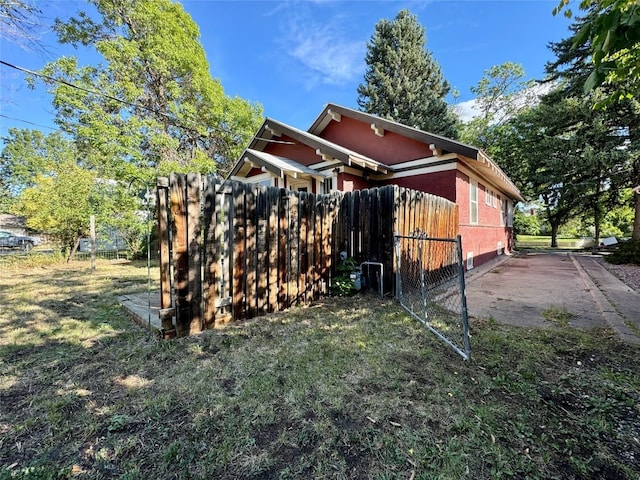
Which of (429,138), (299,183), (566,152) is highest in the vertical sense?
(566,152)

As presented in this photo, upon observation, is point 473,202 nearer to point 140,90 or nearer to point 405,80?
point 140,90

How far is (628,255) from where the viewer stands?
10.2m

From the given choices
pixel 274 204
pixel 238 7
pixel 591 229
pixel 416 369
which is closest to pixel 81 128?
pixel 238 7

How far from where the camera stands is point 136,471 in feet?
5.13

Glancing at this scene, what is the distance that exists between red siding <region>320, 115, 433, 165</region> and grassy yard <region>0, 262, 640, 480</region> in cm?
669

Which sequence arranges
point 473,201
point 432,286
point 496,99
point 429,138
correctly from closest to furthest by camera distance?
point 432,286 < point 429,138 < point 473,201 < point 496,99

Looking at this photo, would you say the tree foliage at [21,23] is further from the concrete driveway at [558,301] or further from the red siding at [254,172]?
the concrete driveway at [558,301]

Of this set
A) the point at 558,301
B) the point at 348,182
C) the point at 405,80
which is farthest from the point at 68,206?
the point at 405,80

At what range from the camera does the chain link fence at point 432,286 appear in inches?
140

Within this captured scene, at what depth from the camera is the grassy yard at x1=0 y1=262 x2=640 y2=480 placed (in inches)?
63.7

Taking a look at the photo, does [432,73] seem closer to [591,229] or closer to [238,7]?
[238,7]

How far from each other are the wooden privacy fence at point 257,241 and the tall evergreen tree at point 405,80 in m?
17.8

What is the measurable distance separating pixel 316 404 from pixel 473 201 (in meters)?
9.58

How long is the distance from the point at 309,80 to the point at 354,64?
7631 millimetres
